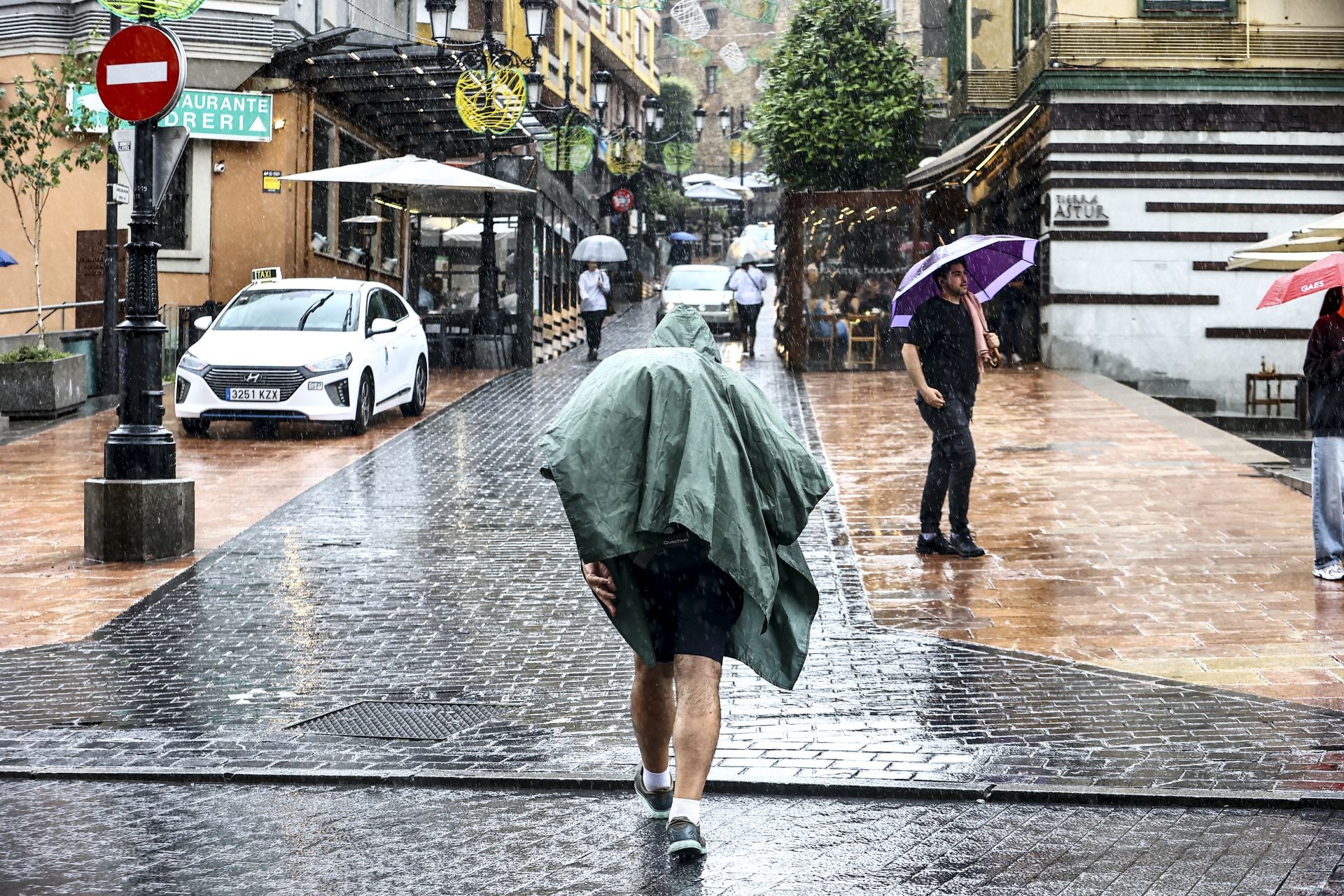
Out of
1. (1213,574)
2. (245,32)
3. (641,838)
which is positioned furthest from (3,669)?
(245,32)

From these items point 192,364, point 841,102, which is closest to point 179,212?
point 192,364

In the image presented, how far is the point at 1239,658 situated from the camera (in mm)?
7590

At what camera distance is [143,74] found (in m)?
10.1

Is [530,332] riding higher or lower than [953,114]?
lower

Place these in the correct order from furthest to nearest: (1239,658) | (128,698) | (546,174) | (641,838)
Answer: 1. (546,174)
2. (1239,658)
3. (128,698)
4. (641,838)

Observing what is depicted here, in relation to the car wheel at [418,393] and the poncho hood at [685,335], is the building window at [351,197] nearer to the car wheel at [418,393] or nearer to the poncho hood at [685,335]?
the car wheel at [418,393]

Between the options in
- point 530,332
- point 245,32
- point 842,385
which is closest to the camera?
point 842,385

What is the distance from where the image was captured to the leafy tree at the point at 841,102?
29828 millimetres

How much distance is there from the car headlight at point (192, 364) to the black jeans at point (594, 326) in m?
11.2

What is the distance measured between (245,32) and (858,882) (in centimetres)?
2130

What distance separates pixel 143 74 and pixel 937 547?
565cm

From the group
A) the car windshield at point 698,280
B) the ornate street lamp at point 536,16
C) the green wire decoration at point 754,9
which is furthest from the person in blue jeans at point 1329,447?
the green wire decoration at point 754,9

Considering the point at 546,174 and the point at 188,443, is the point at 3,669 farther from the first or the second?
the point at 546,174

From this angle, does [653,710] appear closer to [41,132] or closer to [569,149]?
[41,132]
